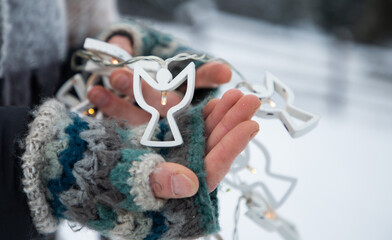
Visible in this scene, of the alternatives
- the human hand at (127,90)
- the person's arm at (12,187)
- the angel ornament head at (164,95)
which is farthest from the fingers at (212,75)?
A: the person's arm at (12,187)

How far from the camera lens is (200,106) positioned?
401 mm

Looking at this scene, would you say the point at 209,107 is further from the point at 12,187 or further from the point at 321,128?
the point at 321,128

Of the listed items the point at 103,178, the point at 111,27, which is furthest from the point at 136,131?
the point at 111,27

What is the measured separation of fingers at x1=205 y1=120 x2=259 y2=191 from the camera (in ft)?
1.12

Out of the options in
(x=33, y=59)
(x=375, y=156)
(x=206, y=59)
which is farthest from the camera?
(x=375, y=156)

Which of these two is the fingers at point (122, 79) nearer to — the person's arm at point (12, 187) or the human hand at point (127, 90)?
the human hand at point (127, 90)

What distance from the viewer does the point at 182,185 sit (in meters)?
0.32

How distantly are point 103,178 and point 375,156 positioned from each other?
38.8 inches

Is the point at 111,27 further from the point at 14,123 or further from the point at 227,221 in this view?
the point at 227,221

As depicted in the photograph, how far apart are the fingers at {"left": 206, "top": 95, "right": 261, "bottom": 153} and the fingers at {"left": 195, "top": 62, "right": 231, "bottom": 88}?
122 mm

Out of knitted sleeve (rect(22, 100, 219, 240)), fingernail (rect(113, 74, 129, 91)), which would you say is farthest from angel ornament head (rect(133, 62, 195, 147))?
fingernail (rect(113, 74, 129, 91))

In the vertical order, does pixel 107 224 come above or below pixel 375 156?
above

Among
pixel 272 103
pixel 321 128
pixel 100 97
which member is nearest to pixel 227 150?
pixel 272 103

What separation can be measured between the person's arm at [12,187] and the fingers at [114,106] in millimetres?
146
